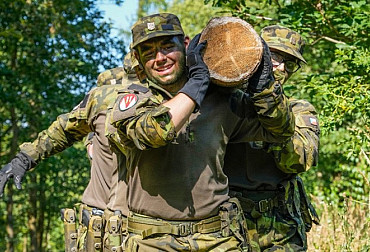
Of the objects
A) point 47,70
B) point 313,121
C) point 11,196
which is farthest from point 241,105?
point 11,196

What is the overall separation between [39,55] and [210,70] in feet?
32.1

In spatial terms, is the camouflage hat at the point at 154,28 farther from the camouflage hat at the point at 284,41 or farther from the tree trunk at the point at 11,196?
the tree trunk at the point at 11,196

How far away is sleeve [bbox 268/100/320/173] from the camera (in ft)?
16.5

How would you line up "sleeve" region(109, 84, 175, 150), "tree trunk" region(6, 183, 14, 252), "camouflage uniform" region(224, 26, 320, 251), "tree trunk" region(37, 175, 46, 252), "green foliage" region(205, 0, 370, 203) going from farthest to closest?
"tree trunk" region(37, 175, 46, 252)
"tree trunk" region(6, 183, 14, 252)
"green foliage" region(205, 0, 370, 203)
"camouflage uniform" region(224, 26, 320, 251)
"sleeve" region(109, 84, 175, 150)

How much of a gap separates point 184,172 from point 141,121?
51 centimetres

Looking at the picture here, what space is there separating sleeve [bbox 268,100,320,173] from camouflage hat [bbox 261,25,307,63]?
0.49 meters

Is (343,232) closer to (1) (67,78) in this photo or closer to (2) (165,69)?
(2) (165,69)

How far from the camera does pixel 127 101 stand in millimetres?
4328

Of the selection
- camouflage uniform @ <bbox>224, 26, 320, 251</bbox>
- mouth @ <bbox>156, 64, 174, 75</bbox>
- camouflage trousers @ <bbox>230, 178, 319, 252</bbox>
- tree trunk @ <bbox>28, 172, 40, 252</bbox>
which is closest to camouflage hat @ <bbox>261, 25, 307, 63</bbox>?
camouflage uniform @ <bbox>224, 26, 320, 251</bbox>

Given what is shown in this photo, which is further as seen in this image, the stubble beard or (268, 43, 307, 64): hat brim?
(268, 43, 307, 64): hat brim

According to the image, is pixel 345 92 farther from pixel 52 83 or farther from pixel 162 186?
pixel 52 83

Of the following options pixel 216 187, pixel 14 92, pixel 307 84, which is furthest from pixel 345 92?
pixel 14 92

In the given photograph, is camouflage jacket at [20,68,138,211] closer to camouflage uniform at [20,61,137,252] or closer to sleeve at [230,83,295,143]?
camouflage uniform at [20,61,137,252]

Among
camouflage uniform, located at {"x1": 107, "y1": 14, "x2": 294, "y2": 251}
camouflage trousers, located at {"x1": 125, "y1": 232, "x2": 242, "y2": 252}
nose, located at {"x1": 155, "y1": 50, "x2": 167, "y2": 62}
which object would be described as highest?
nose, located at {"x1": 155, "y1": 50, "x2": 167, "y2": 62}
